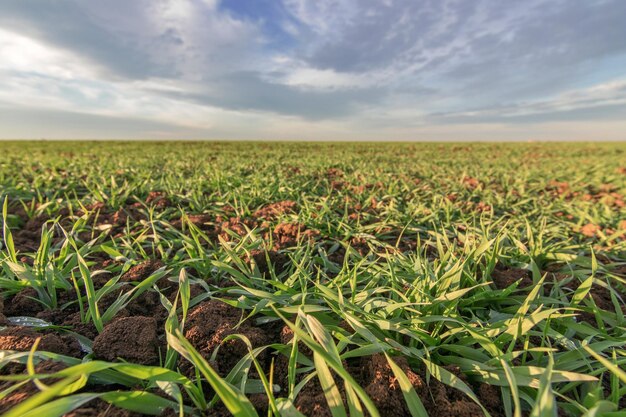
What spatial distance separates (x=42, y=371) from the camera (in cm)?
88

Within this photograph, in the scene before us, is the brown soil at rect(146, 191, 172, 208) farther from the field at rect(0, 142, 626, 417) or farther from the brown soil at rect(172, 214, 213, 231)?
the field at rect(0, 142, 626, 417)

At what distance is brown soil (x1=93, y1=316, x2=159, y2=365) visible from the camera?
1041 mm

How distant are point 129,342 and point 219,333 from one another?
0.29m

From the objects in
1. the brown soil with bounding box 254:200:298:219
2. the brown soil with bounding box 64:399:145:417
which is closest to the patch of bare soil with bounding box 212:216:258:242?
the brown soil with bounding box 254:200:298:219

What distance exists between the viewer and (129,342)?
1078 mm

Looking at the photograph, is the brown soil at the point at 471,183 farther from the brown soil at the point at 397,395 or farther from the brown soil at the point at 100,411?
the brown soil at the point at 100,411

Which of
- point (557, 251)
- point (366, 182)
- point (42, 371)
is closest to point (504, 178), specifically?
point (366, 182)

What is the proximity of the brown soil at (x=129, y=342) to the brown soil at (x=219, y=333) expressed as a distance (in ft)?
0.39

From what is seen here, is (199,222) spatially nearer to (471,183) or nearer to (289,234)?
(289,234)

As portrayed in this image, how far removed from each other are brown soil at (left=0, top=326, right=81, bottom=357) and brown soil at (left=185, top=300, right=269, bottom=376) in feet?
1.22

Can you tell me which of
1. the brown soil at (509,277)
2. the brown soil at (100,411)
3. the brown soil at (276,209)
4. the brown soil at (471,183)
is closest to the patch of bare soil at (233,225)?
the brown soil at (276,209)

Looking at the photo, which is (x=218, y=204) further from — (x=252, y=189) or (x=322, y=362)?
(x=322, y=362)

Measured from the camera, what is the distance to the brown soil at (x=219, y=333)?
108 cm

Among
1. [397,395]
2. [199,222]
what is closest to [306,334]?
[397,395]
